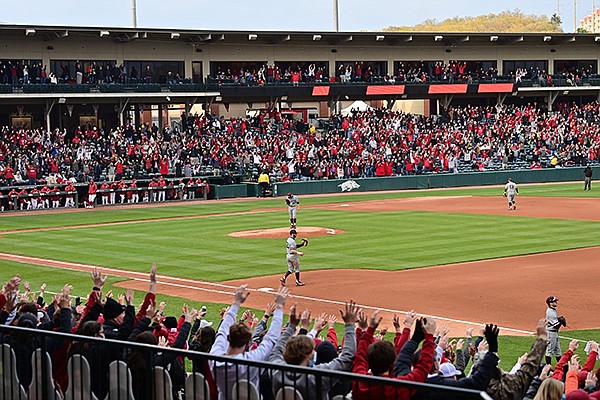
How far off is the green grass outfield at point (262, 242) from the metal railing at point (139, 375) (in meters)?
9.51

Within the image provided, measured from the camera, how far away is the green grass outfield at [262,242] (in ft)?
84.8

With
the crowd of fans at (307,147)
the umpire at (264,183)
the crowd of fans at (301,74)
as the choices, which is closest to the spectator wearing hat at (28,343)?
the crowd of fans at (307,147)

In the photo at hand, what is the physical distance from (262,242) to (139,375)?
24.4 metres

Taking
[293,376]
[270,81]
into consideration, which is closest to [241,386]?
[293,376]

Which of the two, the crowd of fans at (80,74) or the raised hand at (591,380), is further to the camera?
the crowd of fans at (80,74)

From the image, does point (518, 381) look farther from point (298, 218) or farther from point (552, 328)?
point (298, 218)

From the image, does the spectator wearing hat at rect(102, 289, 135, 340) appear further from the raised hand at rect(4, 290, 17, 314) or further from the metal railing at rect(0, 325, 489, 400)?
the raised hand at rect(4, 290, 17, 314)

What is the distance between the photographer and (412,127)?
67500 mm

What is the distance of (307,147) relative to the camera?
60906mm

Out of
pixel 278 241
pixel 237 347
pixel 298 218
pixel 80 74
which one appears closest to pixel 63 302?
pixel 237 347

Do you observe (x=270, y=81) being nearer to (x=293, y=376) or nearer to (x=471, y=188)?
(x=471, y=188)

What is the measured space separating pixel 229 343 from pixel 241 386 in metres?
0.80

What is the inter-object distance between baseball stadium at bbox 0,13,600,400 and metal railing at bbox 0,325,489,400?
0.07ft

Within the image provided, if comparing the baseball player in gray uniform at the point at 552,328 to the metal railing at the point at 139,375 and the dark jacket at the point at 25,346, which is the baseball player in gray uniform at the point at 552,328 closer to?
the metal railing at the point at 139,375
